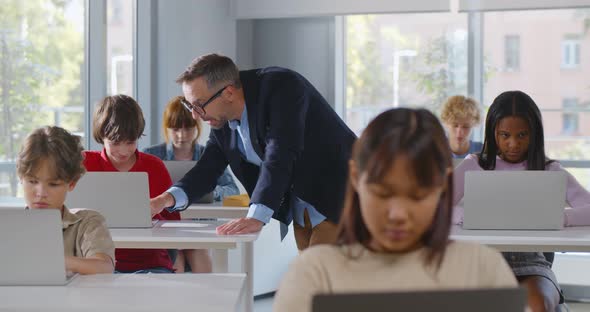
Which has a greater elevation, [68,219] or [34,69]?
[34,69]

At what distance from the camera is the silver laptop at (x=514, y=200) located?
9.47 feet

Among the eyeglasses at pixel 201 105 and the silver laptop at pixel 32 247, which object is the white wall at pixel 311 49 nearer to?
the eyeglasses at pixel 201 105

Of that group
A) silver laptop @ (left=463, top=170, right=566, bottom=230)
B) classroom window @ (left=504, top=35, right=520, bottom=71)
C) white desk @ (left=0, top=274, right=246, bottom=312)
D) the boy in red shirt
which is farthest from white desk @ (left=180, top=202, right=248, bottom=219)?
classroom window @ (left=504, top=35, right=520, bottom=71)

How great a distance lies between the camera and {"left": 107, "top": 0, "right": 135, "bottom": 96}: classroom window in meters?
5.25

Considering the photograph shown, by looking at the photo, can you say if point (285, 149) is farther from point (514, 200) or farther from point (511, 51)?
point (511, 51)

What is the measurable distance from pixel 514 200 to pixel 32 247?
61.4 inches

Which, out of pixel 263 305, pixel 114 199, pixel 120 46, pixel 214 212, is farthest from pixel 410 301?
pixel 120 46

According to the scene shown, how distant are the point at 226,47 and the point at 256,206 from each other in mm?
3404

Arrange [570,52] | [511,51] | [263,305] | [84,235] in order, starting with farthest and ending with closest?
[511,51]
[570,52]
[263,305]
[84,235]

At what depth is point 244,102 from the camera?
3.04m

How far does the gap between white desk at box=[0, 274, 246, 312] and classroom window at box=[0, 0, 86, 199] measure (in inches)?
102

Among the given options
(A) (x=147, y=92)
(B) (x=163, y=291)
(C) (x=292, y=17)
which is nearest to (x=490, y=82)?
(C) (x=292, y=17)

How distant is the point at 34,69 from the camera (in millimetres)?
4656

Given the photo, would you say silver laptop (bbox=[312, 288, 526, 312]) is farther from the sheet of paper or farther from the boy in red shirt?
the boy in red shirt
